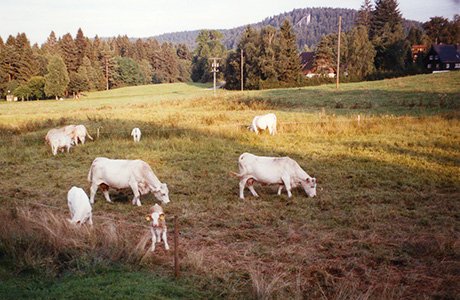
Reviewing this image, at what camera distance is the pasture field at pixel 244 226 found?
19.8ft

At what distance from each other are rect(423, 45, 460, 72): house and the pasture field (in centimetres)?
6995

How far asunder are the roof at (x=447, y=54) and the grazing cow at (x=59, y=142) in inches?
3243

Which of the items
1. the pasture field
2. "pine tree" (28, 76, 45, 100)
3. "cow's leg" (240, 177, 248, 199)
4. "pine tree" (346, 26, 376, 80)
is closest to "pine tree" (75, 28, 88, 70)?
"pine tree" (28, 76, 45, 100)

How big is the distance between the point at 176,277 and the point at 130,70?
11338cm

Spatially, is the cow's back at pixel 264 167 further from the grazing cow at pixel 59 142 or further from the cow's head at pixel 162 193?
the grazing cow at pixel 59 142

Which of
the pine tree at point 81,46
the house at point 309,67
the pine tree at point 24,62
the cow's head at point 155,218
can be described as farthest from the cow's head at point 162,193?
the pine tree at point 81,46

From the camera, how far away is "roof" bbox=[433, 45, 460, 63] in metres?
77.5

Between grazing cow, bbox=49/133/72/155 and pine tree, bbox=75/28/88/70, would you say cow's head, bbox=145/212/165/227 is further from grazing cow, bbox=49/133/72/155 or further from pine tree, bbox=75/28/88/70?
pine tree, bbox=75/28/88/70

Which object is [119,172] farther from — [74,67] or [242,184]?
[74,67]

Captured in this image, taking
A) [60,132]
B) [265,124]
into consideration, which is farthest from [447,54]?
[60,132]

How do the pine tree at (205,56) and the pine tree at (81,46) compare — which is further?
the pine tree at (205,56)

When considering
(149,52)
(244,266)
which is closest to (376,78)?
(244,266)

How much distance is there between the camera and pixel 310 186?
438 inches

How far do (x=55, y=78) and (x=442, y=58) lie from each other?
81.7m
